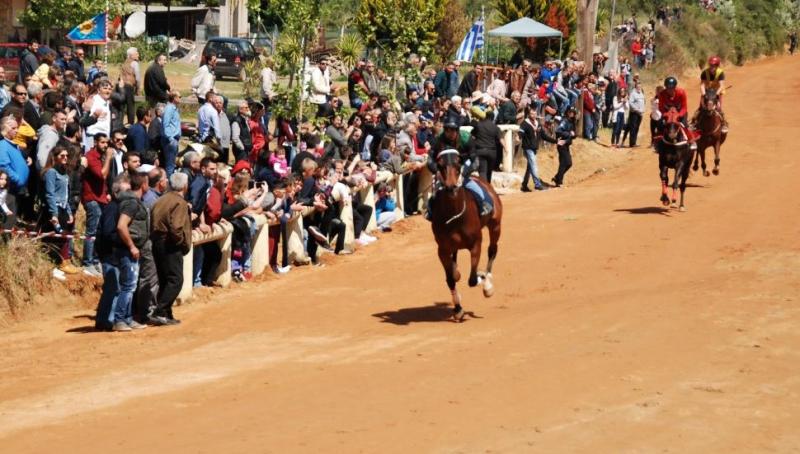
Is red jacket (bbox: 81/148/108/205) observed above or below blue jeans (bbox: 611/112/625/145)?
above

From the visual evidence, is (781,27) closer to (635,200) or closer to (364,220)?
(635,200)

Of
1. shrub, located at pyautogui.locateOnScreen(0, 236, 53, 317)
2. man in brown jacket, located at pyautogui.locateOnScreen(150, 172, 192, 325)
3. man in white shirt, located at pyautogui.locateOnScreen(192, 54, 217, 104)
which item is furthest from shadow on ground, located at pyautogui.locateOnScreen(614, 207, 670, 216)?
shrub, located at pyautogui.locateOnScreen(0, 236, 53, 317)

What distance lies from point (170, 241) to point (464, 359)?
459 centimetres

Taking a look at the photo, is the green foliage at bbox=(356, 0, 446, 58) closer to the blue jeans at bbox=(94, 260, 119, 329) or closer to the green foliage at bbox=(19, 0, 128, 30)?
the green foliage at bbox=(19, 0, 128, 30)

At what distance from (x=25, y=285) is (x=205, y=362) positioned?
438 cm

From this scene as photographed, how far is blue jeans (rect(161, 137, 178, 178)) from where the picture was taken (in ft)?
72.3

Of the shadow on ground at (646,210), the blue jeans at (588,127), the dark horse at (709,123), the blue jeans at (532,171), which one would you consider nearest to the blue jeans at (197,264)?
the shadow on ground at (646,210)

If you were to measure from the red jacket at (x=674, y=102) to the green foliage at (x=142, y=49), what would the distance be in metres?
29.6

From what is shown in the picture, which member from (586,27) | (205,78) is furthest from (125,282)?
(586,27)

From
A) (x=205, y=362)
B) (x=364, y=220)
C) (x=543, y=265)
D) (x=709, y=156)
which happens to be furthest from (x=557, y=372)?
(x=709, y=156)

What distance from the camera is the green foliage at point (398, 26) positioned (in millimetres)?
34844

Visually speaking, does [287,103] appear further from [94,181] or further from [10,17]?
[10,17]

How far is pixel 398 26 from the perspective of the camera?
35.3m

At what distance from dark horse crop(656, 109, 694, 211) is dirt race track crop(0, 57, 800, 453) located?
80.2 inches
